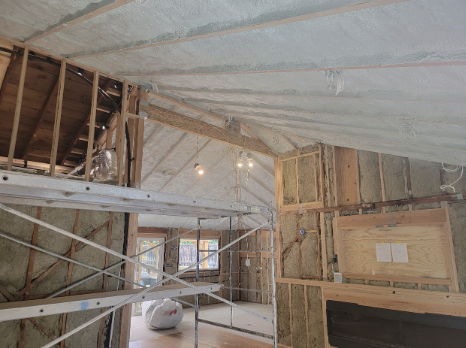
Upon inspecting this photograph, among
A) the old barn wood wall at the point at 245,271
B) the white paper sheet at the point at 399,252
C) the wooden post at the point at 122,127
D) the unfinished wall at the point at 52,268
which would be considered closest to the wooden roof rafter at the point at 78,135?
the wooden post at the point at 122,127

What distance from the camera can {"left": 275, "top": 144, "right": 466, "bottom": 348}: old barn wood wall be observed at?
4176 millimetres

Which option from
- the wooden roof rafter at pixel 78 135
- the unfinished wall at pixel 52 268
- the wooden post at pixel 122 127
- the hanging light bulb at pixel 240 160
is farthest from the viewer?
the hanging light bulb at pixel 240 160

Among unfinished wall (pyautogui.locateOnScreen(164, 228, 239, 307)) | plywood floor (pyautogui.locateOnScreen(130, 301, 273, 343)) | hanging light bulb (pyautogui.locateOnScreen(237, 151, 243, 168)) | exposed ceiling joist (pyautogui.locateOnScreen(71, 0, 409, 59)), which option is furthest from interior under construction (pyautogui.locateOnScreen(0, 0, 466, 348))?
unfinished wall (pyautogui.locateOnScreen(164, 228, 239, 307))

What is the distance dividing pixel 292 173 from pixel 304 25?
5.05 metres

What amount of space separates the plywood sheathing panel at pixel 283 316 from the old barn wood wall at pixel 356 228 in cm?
2

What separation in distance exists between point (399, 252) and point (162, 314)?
5778 mm

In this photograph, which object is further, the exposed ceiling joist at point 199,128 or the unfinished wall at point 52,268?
the exposed ceiling joist at point 199,128

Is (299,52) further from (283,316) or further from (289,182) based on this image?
(283,316)

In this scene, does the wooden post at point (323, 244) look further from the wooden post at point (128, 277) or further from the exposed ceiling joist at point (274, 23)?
the exposed ceiling joist at point (274, 23)

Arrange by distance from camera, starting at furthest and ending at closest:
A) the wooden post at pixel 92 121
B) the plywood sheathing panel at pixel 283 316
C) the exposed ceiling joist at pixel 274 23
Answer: the plywood sheathing panel at pixel 283 316 < the wooden post at pixel 92 121 < the exposed ceiling joist at pixel 274 23

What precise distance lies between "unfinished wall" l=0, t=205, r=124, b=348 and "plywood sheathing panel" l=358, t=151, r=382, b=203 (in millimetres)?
4095

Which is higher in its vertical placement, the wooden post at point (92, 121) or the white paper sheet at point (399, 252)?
the wooden post at point (92, 121)

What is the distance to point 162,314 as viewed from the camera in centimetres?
746

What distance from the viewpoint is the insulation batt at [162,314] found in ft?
24.3
